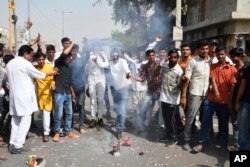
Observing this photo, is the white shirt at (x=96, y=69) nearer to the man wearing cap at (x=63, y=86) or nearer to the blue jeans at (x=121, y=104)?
the blue jeans at (x=121, y=104)

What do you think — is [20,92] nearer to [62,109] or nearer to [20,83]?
[20,83]

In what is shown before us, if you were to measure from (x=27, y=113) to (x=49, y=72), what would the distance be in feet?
2.83

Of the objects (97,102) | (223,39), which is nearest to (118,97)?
(97,102)

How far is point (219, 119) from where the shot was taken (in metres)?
5.71

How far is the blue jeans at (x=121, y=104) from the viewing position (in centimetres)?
651

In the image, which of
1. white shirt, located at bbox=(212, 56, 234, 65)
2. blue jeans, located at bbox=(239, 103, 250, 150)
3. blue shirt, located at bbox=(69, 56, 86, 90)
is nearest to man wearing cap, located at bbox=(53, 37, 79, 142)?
blue shirt, located at bbox=(69, 56, 86, 90)

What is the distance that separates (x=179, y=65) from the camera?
6316 millimetres

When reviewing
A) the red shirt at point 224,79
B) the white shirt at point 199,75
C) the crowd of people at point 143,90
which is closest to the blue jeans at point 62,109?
the crowd of people at point 143,90

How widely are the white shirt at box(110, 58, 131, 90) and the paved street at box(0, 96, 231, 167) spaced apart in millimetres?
1101

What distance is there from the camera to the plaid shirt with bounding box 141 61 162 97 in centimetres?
665

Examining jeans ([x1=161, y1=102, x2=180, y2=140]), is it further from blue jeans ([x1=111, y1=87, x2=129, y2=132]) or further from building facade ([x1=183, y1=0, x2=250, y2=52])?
building facade ([x1=183, y1=0, x2=250, y2=52])

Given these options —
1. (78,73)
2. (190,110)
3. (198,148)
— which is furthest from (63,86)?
(198,148)

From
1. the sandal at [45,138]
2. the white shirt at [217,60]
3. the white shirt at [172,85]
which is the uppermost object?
the white shirt at [217,60]

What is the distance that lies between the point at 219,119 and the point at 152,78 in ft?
5.53
